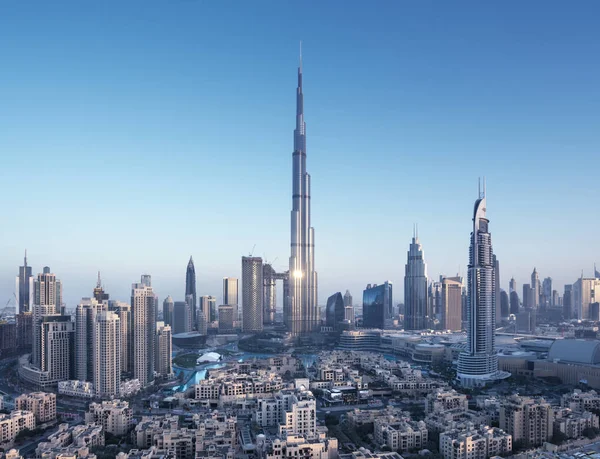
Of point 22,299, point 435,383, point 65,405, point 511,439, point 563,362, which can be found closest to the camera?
point 511,439

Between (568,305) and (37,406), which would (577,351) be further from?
(568,305)

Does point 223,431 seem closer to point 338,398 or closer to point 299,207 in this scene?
point 338,398

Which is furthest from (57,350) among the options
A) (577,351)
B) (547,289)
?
(547,289)

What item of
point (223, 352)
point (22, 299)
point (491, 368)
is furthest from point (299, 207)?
point (491, 368)

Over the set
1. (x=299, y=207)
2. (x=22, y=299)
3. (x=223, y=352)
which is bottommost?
(x=223, y=352)

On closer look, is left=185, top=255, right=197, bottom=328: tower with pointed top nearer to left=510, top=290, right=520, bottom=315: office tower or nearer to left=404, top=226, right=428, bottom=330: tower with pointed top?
left=404, top=226, right=428, bottom=330: tower with pointed top

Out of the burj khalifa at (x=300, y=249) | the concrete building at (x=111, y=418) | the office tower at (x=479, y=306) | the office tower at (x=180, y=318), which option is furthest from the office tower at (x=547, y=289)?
the concrete building at (x=111, y=418)
